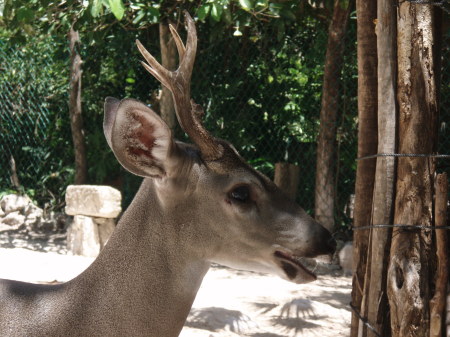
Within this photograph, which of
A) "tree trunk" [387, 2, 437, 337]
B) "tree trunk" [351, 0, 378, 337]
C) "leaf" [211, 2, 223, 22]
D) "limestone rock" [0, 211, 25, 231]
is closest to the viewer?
"tree trunk" [387, 2, 437, 337]

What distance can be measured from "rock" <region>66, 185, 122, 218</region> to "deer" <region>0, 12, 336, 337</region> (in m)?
5.50

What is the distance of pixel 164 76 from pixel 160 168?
0.33 m

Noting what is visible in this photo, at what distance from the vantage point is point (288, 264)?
2.52m

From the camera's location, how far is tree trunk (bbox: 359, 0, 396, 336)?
2.85 meters

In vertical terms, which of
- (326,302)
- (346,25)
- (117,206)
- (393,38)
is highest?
(346,25)

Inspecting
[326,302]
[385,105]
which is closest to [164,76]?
[385,105]

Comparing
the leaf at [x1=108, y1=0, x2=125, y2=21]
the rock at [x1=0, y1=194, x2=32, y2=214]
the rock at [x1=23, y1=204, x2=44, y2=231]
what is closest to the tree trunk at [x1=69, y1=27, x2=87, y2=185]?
the rock at [x1=23, y1=204, x2=44, y2=231]

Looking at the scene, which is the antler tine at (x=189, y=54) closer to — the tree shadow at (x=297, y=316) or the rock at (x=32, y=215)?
the tree shadow at (x=297, y=316)

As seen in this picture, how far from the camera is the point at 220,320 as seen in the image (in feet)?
16.6

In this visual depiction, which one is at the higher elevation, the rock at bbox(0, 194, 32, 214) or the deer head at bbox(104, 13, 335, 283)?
the deer head at bbox(104, 13, 335, 283)

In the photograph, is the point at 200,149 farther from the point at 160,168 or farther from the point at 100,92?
the point at 100,92

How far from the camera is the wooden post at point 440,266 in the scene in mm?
2746

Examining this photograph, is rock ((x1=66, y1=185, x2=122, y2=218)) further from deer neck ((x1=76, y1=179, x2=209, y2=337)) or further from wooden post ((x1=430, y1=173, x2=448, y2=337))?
wooden post ((x1=430, y1=173, x2=448, y2=337))

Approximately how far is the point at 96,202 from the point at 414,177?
5.74 meters
